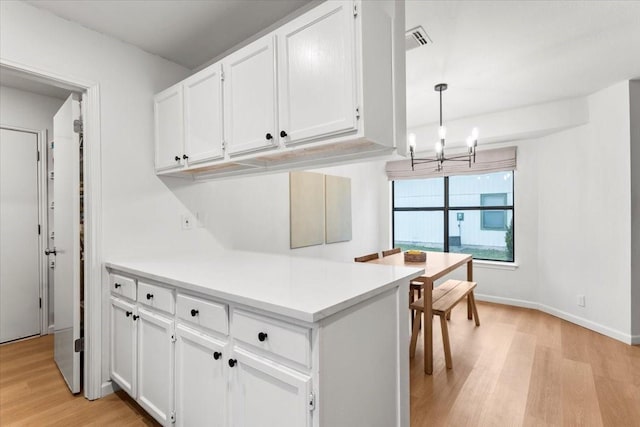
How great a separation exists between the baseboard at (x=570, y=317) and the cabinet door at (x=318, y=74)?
3621 millimetres

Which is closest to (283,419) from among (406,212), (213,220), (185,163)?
(185,163)

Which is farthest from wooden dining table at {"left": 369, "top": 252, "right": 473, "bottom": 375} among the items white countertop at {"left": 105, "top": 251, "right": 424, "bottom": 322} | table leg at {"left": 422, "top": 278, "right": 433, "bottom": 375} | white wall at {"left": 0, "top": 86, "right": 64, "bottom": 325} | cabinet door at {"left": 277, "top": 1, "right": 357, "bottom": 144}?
white wall at {"left": 0, "top": 86, "right": 64, "bottom": 325}

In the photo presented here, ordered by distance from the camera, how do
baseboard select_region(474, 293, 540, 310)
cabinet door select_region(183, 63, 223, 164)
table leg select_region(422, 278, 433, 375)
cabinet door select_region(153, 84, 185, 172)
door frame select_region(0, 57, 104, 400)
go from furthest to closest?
baseboard select_region(474, 293, 540, 310)
table leg select_region(422, 278, 433, 375)
cabinet door select_region(153, 84, 185, 172)
door frame select_region(0, 57, 104, 400)
cabinet door select_region(183, 63, 223, 164)

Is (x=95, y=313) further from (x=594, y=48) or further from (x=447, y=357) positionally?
(x=594, y=48)

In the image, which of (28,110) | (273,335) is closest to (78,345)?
(273,335)

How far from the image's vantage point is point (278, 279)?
5.03 ft

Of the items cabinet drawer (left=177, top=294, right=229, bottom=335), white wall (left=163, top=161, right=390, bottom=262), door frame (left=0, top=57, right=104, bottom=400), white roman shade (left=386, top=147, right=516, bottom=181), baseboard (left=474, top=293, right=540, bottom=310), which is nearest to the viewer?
cabinet drawer (left=177, top=294, right=229, bottom=335)

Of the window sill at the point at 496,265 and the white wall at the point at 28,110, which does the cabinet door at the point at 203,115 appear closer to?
the white wall at the point at 28,110

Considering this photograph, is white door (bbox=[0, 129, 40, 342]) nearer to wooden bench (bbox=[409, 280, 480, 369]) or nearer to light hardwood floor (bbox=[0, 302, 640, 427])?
light hardwood floor (bbox=[0, 302, 640, 427])

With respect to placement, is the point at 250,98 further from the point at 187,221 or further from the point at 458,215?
the point at 458,215

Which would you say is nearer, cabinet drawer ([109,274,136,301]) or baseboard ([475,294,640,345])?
cabinet drawer ([109,274,136,301])

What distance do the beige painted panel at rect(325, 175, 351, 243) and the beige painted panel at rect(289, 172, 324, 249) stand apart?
0.15 m

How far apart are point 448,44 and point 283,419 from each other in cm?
259

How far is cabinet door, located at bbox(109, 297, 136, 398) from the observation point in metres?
1.94
